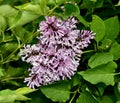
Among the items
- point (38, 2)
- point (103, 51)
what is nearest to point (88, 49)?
point (103, 51)

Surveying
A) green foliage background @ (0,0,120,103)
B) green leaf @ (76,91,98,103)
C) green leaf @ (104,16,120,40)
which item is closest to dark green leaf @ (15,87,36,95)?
green foliage background @ (0,0,120,103)

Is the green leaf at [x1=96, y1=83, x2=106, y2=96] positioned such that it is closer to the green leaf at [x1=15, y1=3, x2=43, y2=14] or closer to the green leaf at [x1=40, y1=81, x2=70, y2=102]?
the green leaf at [x1=40, y1=81, x2=70, y2=102]

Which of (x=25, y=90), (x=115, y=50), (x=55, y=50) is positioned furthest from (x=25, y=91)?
(x=115, y=50)

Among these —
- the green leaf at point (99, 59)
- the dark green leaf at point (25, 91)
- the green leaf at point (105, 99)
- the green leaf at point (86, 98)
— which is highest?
the green leaf at point (99, 59)

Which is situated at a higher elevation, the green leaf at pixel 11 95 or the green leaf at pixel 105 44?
the green leaf at pixel 105 44

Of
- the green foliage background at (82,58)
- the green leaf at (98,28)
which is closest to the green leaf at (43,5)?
the green foliage background at (82,58)

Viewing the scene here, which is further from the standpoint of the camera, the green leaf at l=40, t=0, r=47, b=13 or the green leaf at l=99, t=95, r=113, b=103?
the green leaf at l=99, t=95, r=113, b=103

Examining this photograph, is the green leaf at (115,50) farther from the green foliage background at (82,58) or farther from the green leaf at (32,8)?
the green leaf at (32,8)
